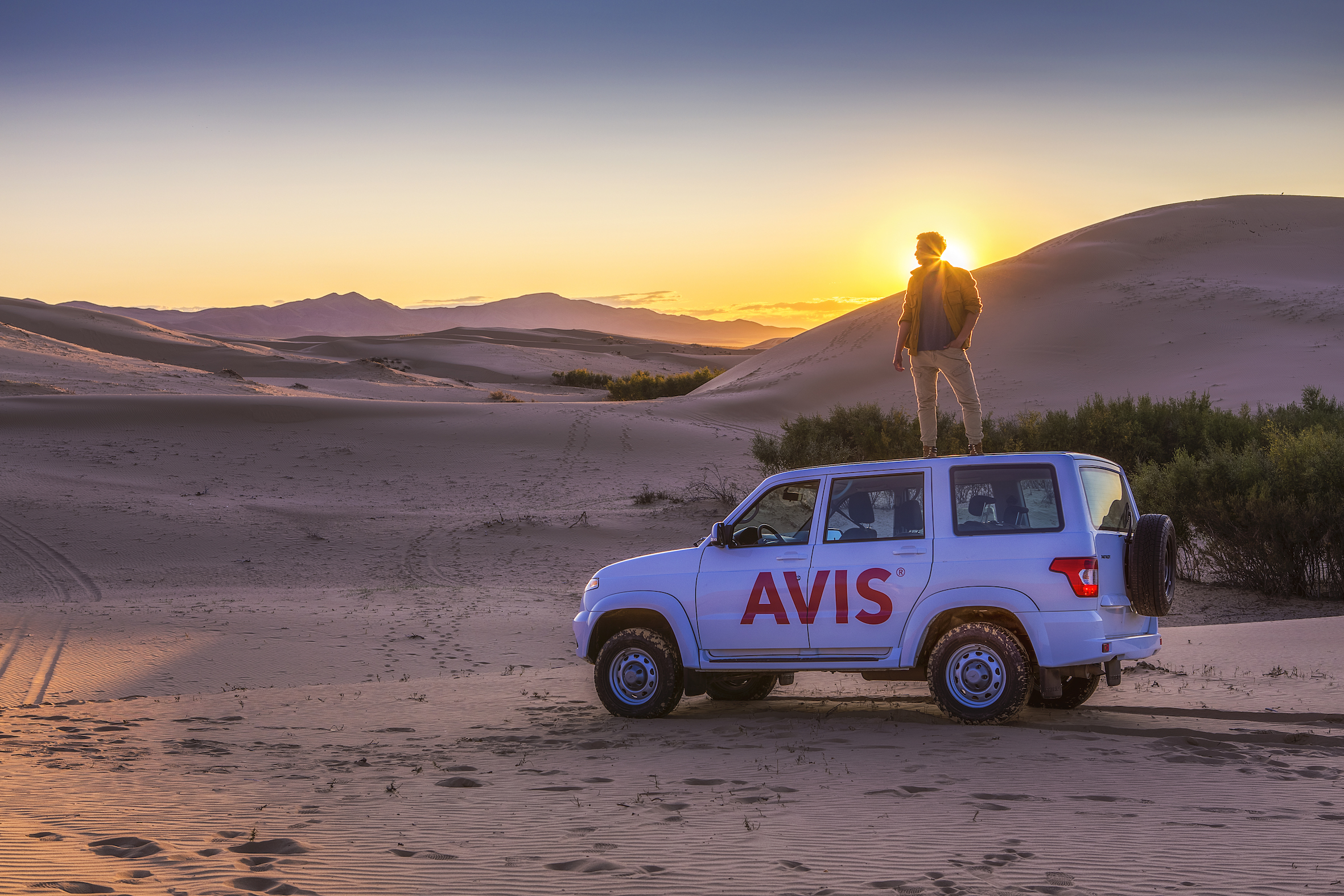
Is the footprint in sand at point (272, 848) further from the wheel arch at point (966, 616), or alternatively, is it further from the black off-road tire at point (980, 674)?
the black off-road tire at point (980, 674)

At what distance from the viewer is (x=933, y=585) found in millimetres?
8430

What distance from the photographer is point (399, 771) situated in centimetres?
796

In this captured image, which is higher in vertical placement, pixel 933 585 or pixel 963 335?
pixel 963 335

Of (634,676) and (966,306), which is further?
(966,306)

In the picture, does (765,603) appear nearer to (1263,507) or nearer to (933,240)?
(933,240)

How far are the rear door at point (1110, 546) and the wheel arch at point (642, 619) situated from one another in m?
3.05

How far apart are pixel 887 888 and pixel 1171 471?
45.8 ft

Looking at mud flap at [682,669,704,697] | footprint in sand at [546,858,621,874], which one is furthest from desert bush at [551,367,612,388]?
footprint in sand at [546,858,621,874]

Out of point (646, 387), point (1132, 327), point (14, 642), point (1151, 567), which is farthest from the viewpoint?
point (646, 387)

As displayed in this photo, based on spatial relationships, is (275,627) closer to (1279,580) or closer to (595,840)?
(595,840)

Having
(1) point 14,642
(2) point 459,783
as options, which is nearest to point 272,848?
(2) point 459,783

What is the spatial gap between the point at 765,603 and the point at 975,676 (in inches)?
62.8

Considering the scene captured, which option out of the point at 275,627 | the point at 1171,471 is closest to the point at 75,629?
the point at 275,627

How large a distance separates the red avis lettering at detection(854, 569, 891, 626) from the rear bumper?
1.02m
